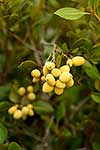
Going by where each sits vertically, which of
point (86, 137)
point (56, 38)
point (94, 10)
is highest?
point (94, 10)

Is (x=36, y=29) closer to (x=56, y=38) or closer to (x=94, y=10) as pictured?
(x=56, y=38)

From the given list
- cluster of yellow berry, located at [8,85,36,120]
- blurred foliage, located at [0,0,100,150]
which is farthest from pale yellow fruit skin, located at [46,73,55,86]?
cluster of yellow berry, located at [8,85,36,120]

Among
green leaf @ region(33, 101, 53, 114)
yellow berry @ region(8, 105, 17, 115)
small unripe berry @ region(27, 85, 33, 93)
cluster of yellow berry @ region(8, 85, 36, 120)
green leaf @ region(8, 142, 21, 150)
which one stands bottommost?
green leaf @ region(33, 101, 53, 114)

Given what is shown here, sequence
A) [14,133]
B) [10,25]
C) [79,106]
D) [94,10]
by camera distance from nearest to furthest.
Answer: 1. [94,10]
2. [10,25]
3. [14,133]
4. [79,106]

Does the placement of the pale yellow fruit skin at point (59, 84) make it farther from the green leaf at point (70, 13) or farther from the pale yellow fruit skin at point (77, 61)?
the green leaf at point (70, 13)

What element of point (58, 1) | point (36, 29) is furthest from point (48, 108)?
point (58, 1)

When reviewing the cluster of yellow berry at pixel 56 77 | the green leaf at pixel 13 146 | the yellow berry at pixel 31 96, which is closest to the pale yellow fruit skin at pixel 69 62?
the cluster of yellow berry at pixel 56 77

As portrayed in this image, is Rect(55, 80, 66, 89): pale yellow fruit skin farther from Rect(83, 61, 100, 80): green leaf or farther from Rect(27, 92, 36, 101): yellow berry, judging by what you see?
Rect(27, 92, 36, 101): yellow berry

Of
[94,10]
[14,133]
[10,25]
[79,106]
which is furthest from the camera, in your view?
[79,106]
